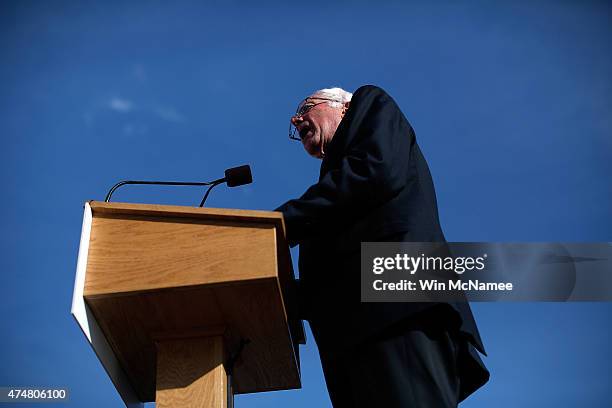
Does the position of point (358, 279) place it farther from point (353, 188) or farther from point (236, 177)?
point (236, 177)

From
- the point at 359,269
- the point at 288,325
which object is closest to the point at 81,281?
the point at 288,325

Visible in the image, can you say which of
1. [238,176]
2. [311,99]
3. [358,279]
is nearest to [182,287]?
[358,279]

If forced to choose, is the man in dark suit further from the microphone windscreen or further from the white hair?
the white hair

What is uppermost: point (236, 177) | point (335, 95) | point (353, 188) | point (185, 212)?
point (335, 95)

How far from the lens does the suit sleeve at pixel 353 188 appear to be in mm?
2484

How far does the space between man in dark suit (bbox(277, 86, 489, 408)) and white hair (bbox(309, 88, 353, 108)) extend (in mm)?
446

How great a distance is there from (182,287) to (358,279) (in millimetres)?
595

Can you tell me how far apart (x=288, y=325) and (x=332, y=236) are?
34 centimetres

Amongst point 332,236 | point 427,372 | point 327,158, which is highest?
point 327,158

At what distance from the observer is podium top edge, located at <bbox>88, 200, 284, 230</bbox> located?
2232 mm

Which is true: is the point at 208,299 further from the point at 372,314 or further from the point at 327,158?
the point at 327,158

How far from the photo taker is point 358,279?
96.0 inches

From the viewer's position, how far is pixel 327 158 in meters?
2.85

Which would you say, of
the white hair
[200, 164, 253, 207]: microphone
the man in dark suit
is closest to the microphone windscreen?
[200, 164, 253, 207]: microphone
